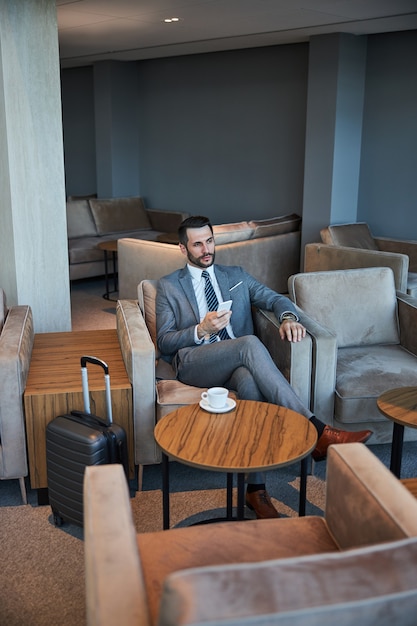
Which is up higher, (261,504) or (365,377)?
(365,377)

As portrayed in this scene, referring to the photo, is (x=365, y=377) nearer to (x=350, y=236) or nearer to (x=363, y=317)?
(x=363, y=317)

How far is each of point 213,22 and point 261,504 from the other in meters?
3.76

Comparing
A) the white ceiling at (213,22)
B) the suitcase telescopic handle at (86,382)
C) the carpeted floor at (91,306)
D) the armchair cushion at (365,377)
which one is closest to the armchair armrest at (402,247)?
the white ceiling at (213,22)

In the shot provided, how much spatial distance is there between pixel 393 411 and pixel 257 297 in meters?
0.99

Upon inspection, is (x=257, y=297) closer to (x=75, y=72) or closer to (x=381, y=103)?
(x=381, y=103)

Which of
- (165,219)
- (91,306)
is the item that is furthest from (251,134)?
(91,306)

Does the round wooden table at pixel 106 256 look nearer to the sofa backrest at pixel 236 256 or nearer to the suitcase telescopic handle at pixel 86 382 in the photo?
the sofa backrest at pixel 236 256

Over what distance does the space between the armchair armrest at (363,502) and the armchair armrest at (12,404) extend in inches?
51.8

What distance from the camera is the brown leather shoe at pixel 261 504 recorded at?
8.39ft

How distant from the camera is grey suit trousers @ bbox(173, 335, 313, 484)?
2691 mm

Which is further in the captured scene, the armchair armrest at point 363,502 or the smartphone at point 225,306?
the smartphone at point 225,306

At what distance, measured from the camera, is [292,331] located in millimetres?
2891

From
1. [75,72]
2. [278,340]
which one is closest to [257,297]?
[278,340]

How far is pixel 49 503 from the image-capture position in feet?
8.89
